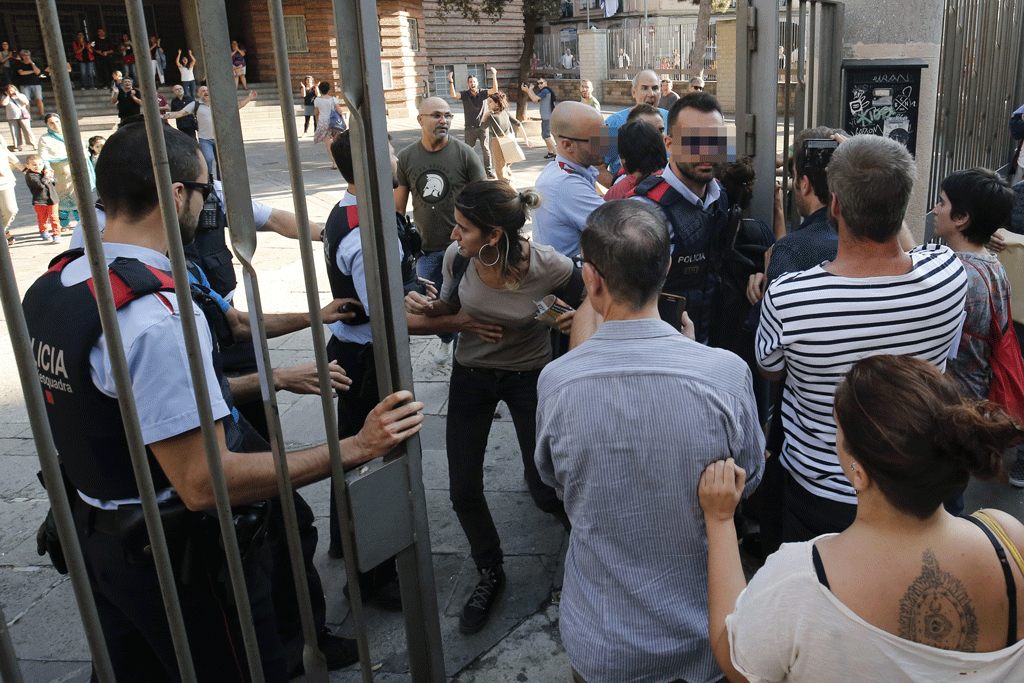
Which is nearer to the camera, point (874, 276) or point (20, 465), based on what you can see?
point (874, 276)

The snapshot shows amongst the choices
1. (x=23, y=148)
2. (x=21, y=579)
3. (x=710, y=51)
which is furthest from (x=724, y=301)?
(x=710, y=51)

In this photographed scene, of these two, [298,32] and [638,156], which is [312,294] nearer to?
[638,156]

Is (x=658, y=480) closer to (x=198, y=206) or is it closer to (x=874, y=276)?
(x=874, y=276)

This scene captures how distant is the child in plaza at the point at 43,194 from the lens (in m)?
10.6

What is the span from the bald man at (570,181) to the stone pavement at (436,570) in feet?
4.52

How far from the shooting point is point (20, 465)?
484 centimetres

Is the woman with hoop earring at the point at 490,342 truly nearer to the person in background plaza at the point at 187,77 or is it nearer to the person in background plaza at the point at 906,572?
the person in background plaza at the point at 906,572

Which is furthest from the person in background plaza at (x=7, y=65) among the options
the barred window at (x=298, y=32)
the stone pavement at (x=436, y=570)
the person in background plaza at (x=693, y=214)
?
the person in background plaza at (x=693, y=214)

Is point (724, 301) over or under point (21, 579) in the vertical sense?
over

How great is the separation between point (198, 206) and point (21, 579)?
2647mm

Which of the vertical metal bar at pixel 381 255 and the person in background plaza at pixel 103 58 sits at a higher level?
the person in background plaza at pixel 103 58

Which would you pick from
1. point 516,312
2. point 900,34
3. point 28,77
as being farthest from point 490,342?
point 28,77

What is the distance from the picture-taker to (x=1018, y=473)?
13.1 feet

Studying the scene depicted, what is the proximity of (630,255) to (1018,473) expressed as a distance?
3270 millimetres
